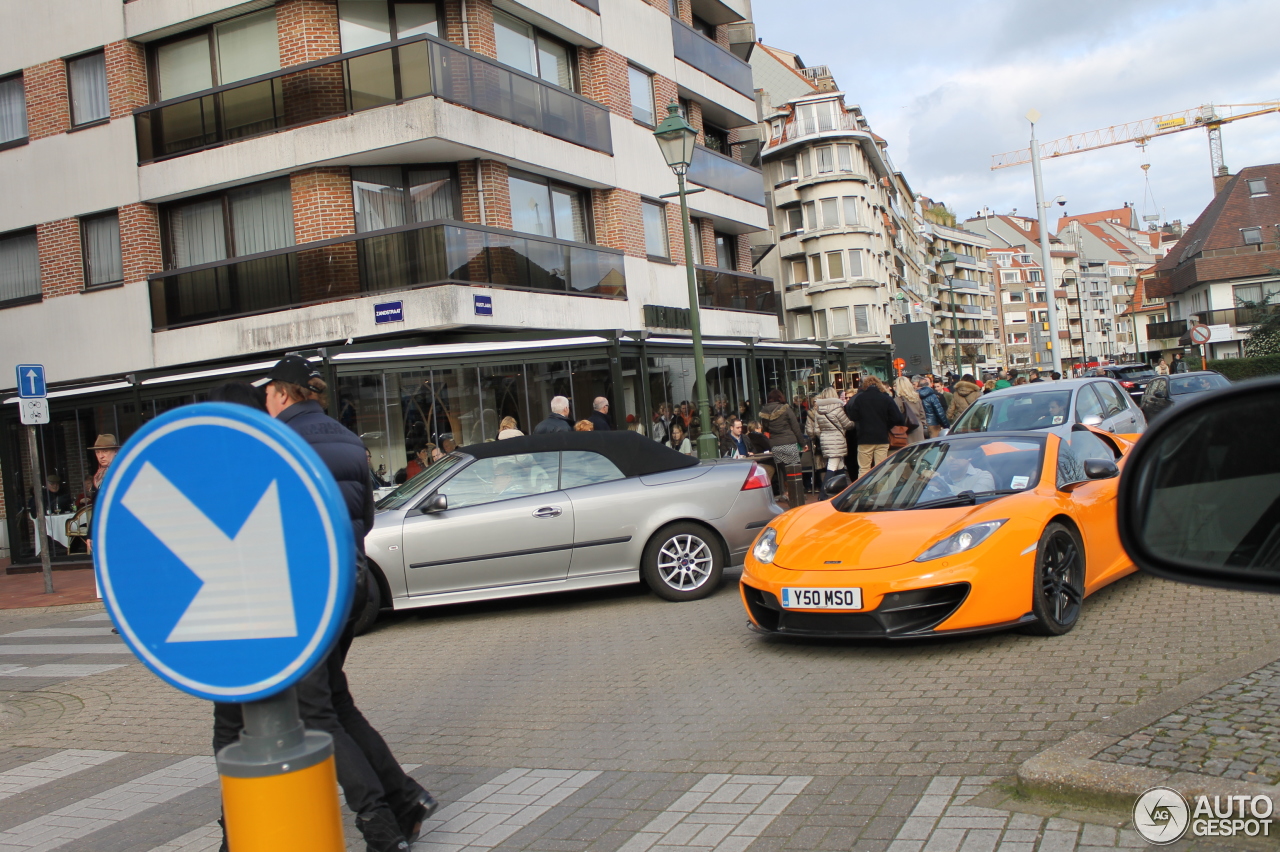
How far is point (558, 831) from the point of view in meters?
4.13

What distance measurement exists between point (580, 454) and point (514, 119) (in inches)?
447

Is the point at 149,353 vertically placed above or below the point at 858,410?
above

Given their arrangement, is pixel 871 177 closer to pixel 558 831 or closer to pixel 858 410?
pixel 858 410

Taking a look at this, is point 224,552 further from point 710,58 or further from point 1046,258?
point 1046,258

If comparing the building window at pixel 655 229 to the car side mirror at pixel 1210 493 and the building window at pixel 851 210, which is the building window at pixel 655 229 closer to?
the car side mirror at pixel 1210 493

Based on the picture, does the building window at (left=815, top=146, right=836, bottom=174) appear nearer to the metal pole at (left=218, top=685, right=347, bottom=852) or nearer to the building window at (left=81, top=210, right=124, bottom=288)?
the building window at (left=81, top=210, right=124, bottom=288)

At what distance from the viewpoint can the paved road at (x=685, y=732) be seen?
404 centimetres

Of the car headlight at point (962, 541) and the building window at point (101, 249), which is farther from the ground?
the building window at point (101, 249)

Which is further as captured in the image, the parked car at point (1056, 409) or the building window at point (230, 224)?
the building window at point (230, 224)

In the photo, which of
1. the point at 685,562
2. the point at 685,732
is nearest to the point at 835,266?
the point at 685,562

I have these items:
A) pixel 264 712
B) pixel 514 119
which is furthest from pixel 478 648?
pixel 514 119

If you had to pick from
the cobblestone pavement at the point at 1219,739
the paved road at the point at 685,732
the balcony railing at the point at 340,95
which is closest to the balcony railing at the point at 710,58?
the balcony railing at the point at 340,95

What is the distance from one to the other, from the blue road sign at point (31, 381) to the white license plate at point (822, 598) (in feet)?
39.8

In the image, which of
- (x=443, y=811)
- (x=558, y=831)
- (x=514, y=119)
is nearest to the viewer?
(x=558, y=831)
